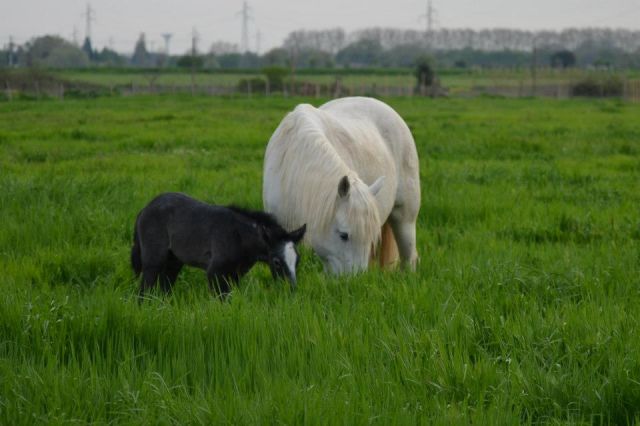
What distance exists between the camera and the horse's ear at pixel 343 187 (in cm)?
499

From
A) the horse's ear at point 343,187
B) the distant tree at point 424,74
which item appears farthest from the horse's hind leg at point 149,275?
the distant tree at point 424,74

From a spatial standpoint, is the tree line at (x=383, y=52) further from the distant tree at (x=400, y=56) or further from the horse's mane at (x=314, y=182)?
the horse's mane at (x=314, y=182)

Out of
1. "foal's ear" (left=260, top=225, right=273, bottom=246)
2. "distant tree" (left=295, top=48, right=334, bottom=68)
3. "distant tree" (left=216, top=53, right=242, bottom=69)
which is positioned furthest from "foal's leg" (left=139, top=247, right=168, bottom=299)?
"distant tree" (left=216, top=53, right=242, bottom=69)

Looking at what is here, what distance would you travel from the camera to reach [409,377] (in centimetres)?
317

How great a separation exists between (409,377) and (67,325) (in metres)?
1.64

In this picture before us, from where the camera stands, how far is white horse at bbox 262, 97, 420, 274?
5105 mm

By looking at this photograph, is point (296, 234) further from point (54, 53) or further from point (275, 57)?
point (275, 57)

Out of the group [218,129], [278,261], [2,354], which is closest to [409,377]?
[278,261]

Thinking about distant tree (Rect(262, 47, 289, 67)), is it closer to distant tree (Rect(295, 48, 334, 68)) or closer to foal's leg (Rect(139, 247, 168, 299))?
distant tree (Rect(295, 48, 334, 68))

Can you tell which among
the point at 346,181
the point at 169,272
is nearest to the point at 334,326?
the point at 346,181

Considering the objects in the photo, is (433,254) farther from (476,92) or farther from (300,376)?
(476,92)

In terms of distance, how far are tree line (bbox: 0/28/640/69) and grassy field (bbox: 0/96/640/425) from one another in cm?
3785

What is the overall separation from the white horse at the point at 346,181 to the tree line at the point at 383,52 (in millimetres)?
38009

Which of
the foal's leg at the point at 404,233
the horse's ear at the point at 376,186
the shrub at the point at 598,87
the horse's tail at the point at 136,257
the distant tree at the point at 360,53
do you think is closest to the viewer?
the horse's tail at the point at 136,257
